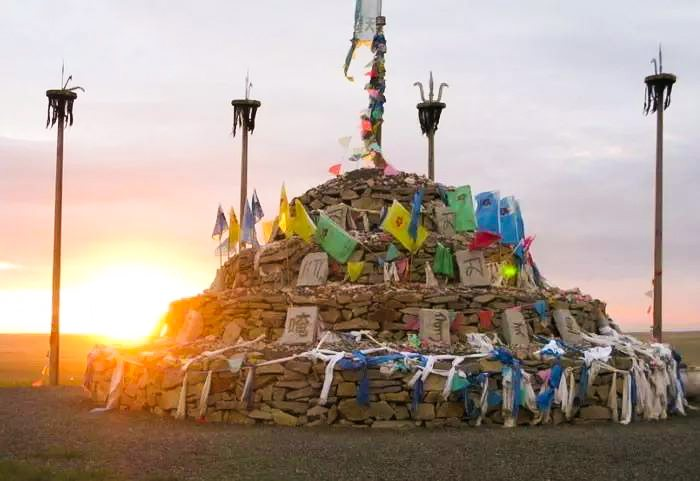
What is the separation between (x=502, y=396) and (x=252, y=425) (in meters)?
4.56

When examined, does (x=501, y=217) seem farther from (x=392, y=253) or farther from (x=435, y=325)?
(x=435, y=325)

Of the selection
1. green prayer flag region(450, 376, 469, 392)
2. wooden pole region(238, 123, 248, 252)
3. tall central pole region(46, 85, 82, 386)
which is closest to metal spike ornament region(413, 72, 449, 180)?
wooden pole region(238, 123, 248, 252)

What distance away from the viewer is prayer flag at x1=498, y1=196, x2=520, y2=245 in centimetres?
2197

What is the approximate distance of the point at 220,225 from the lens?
82.7 feet

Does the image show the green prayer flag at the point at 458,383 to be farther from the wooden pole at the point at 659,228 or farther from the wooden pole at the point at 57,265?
the wooden pole at the point at 57,265

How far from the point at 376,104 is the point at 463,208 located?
407 centimetres

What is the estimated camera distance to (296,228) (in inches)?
813

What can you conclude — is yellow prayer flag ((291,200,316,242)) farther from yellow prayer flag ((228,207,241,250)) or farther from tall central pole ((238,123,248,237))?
tall central pole ((238,123,248,237))

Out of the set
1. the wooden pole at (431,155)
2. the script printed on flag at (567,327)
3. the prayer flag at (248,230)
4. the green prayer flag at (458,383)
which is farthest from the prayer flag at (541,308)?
the wooden pole at (431,155)

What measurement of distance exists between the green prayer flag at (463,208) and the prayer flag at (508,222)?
0.68 m

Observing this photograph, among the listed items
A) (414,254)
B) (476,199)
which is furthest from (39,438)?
(476,199)

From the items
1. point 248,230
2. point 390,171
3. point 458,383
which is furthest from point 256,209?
point 458,383

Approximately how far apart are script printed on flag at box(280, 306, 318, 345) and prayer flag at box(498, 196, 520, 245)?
18.4ft

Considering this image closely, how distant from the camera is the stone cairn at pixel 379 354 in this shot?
1672cm
